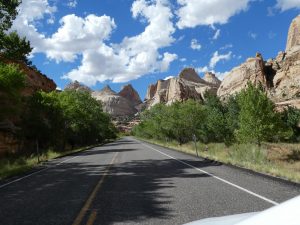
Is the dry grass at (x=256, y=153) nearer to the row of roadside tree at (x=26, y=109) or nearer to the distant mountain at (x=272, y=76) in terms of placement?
the row of roadside tree at (x=26, y=109)

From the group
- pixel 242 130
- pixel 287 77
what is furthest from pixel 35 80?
pixel 287 77

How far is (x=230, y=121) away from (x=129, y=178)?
45.3 metres

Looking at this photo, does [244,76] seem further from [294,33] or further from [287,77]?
[294,33]

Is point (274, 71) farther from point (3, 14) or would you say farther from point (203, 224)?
point (203, 224)

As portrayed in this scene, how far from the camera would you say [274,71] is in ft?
401

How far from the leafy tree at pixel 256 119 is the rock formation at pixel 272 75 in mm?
52560

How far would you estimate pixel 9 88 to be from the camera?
3316cm

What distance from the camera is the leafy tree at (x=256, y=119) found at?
42.8 metres

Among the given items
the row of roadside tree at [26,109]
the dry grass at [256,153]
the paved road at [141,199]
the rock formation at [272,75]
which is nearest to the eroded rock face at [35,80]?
the row of roadside tree at [26,109]

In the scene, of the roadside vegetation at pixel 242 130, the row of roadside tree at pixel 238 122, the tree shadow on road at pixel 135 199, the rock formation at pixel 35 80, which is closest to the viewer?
the tree shadow on road at pixel 135 199

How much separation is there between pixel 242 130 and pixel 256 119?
2038 mm

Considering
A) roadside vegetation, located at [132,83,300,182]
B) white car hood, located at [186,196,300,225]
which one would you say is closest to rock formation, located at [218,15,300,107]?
roadside vegetation, located at [132,83,300,182]

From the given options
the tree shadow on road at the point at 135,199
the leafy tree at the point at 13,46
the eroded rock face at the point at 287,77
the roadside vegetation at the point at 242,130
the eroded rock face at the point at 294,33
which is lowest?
the tree shadow on road at the point at 135,199

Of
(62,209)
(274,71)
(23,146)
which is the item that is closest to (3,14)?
(62,209)
